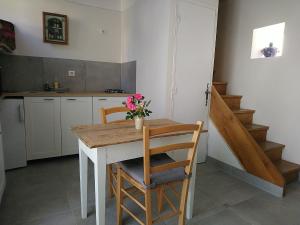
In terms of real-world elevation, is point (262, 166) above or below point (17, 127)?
below

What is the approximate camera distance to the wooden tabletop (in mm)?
1307

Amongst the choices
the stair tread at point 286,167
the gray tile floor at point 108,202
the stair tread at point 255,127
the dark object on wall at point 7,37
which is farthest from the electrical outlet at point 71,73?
the stair tread at point 286,167

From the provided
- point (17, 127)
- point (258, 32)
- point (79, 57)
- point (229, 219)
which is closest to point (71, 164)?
point (17, 127)

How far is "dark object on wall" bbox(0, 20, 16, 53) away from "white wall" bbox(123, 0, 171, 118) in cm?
168

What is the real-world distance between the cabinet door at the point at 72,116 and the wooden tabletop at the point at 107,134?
1353 millimetres

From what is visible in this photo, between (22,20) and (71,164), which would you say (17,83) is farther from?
(71,164)

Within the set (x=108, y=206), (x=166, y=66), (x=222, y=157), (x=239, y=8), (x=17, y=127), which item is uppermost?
(x=239, y=8)

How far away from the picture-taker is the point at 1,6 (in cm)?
279

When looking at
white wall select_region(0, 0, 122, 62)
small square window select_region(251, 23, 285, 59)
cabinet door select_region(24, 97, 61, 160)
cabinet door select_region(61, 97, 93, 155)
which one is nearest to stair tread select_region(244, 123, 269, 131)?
small square window select_region(251, 23, 285, 59)

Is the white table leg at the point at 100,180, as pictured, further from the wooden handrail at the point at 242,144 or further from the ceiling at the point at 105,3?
the ceiling at the point at 105,3

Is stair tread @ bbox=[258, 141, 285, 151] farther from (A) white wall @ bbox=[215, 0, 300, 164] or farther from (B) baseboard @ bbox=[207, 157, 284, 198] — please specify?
(B) baseboard @ bbox=[207, 157, 284, 198]

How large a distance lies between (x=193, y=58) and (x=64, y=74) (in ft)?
6.83

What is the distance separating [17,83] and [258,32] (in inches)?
145

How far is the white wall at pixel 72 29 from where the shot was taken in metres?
2.93
